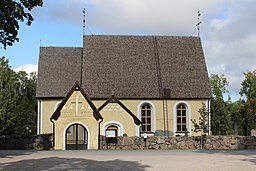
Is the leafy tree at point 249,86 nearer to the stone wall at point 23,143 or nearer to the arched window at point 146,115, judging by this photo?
the arched window at point 146,115

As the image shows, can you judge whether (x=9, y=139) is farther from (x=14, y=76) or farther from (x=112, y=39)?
(x=14, y=76)

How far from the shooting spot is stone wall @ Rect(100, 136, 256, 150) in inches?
1512

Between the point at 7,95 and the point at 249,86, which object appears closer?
the point at 7,95

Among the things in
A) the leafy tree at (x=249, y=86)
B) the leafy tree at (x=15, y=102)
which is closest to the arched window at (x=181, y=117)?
the leafy tree at (x=15, y=102)

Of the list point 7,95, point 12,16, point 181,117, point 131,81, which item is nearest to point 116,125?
point 131,81

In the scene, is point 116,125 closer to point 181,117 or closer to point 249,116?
point 181,117

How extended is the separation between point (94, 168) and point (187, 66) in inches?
1281

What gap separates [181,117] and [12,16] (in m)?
25.7

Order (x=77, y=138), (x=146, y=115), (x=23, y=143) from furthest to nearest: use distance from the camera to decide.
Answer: (x=146, y=115), (x=77, y=138), (x=23, y=143)

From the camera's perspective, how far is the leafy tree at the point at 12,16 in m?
26.8

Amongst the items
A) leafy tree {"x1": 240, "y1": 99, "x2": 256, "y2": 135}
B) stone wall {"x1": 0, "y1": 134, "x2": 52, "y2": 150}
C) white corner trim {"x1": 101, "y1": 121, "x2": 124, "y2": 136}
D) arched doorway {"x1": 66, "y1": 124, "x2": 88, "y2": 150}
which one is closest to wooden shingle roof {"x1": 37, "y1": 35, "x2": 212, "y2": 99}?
white corner trim {"x1": 101, "y1": 121, "x2": 124, "y2": 136}

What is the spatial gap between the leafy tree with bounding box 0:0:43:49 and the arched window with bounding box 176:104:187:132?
967 inches

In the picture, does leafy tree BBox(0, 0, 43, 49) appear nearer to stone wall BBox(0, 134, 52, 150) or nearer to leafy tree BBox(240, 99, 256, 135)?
stone wall BBox(0, 134, 52, 150)

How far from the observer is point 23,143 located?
3753cm
